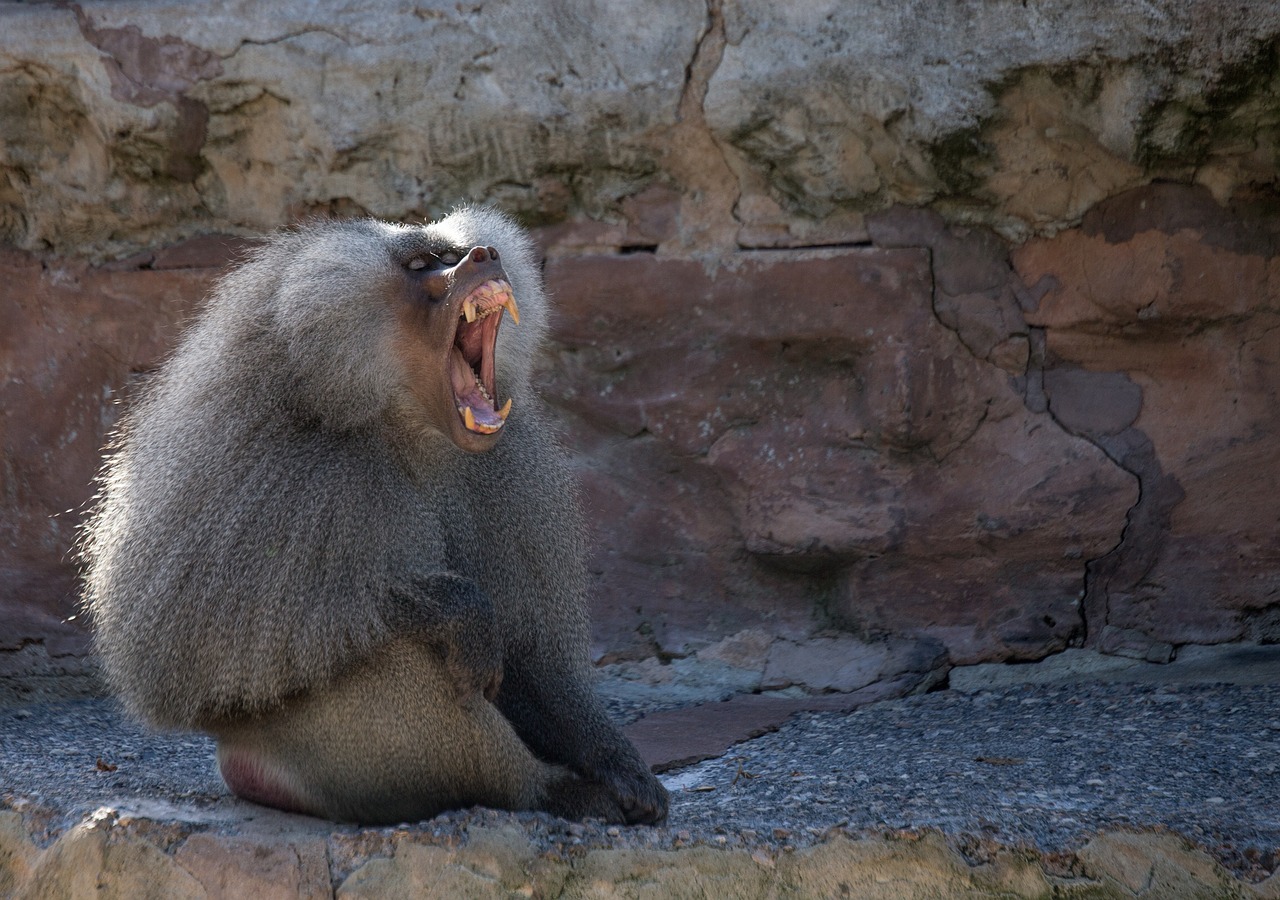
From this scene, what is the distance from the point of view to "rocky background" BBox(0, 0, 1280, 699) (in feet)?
11.4

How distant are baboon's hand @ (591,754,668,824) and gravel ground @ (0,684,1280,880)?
0.08m

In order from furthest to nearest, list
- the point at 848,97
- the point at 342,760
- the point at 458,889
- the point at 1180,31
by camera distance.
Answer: the point at 848,97
the point at 1180,31
the point at 342,760
the point at 458,889

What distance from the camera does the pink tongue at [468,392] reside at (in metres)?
2.54

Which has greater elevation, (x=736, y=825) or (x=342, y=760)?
(x=342, y=760)

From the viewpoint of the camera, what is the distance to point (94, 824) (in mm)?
2412

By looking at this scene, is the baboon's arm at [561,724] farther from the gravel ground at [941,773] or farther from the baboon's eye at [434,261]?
the baboon's eye at [434,261]

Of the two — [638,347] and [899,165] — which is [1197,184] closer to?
[899,165]

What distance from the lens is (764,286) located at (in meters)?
3.65

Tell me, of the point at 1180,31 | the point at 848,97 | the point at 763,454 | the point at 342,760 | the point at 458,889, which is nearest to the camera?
the point at 458,889

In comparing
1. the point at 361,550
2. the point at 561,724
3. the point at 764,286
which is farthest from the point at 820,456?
the point at 361,550

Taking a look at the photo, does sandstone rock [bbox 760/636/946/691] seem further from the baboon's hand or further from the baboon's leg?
the baboon's leg

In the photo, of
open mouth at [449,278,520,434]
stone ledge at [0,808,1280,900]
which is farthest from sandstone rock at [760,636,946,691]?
open mouth at [449,278,520,434]

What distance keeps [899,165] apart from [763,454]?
82 centimetres

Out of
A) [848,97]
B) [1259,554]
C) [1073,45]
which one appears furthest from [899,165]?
[1259,554]
